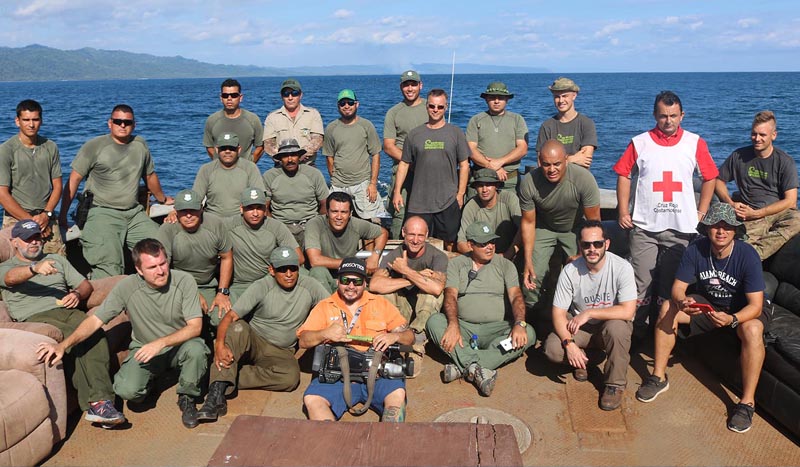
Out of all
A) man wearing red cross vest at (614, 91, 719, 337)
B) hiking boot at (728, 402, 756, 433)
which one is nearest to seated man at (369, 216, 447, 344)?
man wearing red cross vest at (614, 91, 719, 337)

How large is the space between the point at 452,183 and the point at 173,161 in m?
19.8

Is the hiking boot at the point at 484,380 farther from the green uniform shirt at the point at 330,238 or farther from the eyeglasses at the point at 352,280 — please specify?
the green uniform shirt at the point at 330,238

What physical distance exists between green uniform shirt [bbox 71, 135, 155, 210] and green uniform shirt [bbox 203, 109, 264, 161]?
109 cm

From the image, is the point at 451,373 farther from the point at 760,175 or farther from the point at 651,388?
the point at 760,175

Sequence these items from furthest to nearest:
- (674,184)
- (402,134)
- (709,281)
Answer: (402,134), (674,184), (709,281)

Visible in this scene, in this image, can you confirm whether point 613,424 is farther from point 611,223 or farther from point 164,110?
point 164,110

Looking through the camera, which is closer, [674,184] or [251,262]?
[674,184]

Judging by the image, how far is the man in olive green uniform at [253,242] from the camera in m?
6.39

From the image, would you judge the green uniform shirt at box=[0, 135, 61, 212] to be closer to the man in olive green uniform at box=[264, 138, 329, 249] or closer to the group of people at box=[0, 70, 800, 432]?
the group of people at box=[0, 70, 800, 432]

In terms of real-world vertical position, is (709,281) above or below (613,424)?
above

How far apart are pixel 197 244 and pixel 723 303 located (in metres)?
4.64

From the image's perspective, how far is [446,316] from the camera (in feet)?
19.7

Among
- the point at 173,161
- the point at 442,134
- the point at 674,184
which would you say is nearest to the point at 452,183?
the point at 442,134

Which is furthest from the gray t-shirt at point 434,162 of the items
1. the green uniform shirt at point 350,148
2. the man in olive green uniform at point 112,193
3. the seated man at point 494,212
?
the man in olive green uniform at point 112,193
